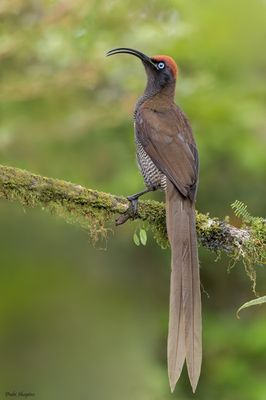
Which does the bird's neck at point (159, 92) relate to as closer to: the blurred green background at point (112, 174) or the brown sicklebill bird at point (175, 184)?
the brown sicklebill bird at point (175, 184)

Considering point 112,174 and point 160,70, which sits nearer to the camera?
point 160,70

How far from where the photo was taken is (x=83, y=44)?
19.8 feet

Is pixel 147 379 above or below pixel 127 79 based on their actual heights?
below

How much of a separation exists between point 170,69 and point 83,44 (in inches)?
25.6

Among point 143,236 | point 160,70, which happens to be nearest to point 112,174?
point 160,70

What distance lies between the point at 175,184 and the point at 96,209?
632mm

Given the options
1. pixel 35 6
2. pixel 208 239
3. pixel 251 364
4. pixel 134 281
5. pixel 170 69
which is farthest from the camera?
pixel 134 281

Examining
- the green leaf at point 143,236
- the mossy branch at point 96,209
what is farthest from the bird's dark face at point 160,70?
the green leaf at point 143,236

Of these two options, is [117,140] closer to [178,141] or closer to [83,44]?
[83,44]

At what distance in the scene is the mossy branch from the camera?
4418 mm

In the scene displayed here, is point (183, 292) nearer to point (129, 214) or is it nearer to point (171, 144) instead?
point (129, 214)

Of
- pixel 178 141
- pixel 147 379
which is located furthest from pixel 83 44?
pixel 147 379

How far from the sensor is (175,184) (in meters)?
4.99

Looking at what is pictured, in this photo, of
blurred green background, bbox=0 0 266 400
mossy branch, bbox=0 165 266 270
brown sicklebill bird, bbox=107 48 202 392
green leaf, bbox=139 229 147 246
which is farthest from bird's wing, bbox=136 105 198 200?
blurred green background, bbox=0 0 266 400
